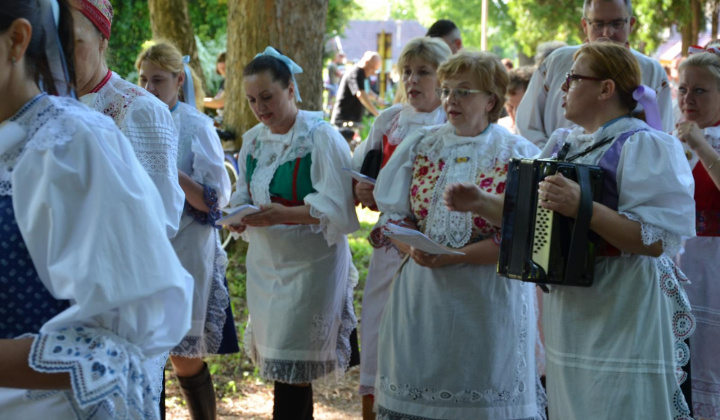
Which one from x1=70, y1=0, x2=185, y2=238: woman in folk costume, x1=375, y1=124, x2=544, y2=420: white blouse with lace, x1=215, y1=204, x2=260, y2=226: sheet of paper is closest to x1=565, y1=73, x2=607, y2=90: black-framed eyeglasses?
x1=375, y1=124, x2=544, y2=420: white blouse with lace

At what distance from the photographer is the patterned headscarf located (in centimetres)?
287

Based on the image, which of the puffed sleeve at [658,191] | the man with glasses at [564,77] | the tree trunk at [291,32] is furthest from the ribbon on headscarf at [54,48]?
the tree trunk at [291,32]

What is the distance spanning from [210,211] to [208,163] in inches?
9.4

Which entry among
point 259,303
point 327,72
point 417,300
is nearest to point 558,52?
point 417,300

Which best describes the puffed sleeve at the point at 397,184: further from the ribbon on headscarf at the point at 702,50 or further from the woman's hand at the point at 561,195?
the ribbon on headscarf at the point at 702,50

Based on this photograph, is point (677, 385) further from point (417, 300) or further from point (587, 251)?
point (417, 300)

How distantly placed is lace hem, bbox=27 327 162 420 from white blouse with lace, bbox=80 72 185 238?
121 cm

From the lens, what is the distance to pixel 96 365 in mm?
1599

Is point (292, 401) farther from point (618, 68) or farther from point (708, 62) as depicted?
point (708, 62)

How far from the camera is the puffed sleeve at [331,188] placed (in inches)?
162

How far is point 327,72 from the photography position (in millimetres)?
27344

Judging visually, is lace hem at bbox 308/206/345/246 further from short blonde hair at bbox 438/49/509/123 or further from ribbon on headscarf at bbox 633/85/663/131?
ribbon on headscarf at bbox 633/85/663/131

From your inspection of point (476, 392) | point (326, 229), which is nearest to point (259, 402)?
point (326, 229)

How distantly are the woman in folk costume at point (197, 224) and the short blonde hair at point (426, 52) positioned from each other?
1.06 meters
